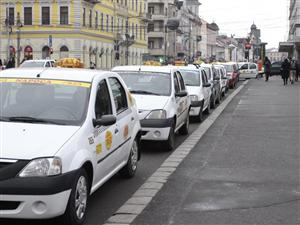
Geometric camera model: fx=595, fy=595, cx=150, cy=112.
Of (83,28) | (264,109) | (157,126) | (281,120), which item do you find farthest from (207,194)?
(83,28)

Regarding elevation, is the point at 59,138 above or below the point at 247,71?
below

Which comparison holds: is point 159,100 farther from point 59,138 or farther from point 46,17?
point 46,17

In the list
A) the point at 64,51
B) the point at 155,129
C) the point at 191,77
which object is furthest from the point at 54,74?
the point at 64,51

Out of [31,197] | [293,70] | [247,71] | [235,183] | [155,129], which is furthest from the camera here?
[247,71]

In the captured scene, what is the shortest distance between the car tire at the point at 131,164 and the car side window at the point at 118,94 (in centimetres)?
69

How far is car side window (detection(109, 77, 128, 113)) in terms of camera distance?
771 centimetres

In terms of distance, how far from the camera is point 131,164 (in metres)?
8.48

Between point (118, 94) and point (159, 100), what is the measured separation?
→ 359 centimetres

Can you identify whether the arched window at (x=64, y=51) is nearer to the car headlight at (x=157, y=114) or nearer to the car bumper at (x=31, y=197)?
the car headlight at (x=157, y=114)

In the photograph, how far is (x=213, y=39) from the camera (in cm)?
19438

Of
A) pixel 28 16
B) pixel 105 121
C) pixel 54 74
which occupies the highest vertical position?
pixel 28 16

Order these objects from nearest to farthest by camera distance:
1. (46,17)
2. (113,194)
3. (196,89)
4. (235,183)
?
(113,194) → (235,183) → (196,89) → (46,17)

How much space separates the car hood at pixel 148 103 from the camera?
1100cm

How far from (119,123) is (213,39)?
18959 cm
